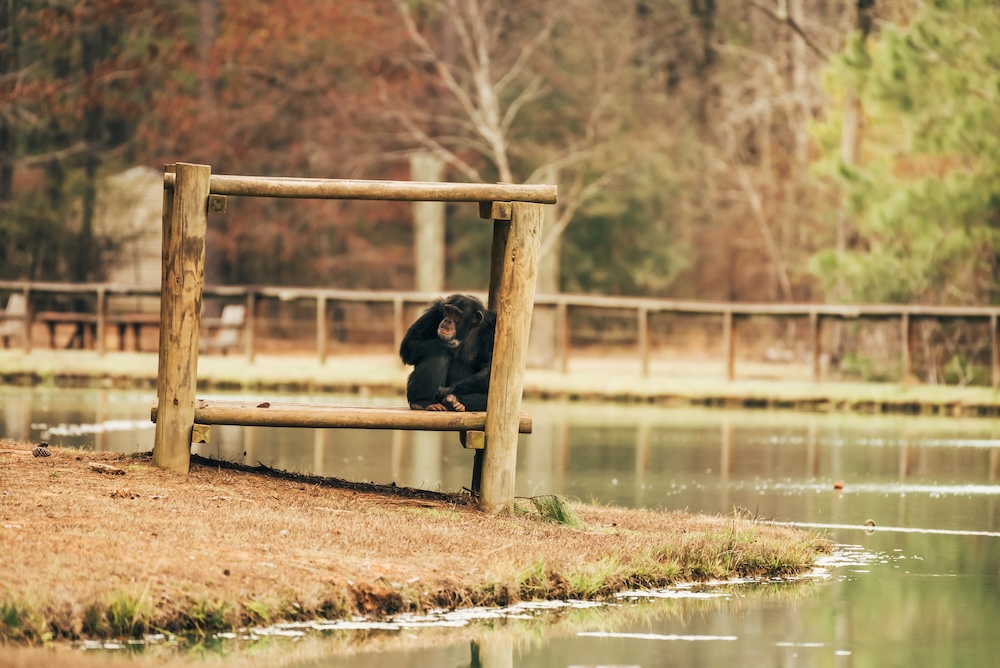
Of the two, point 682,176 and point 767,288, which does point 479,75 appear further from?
point 767,288

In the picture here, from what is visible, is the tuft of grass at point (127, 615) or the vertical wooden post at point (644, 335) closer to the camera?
the tuft of grass at point (127, 615)

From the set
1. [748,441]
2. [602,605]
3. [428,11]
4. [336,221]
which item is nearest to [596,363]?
[336,221]

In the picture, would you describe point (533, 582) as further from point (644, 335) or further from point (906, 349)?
point (644, 335)

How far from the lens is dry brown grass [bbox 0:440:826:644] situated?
22.7 ft

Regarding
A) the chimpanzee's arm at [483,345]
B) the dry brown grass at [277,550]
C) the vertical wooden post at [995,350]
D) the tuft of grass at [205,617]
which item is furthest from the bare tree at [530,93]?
the tuft of grass at [205,617]

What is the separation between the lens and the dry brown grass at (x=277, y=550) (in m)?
6.92

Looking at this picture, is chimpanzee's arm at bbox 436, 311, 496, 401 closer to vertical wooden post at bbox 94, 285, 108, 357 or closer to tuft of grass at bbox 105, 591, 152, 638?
tuft of grass at bbox 105, 591, 152, 638

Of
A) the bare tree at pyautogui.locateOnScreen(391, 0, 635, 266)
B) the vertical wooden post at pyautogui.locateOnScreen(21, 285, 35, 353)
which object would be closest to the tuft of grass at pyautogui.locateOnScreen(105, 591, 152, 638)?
the vertical wooden post at pyautogui.locateOnScreen(21, 285, 35, 353)

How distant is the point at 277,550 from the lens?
25.9 feet

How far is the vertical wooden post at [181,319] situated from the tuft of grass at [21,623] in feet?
10.5

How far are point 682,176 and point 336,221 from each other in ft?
29.2

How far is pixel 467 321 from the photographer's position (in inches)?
421

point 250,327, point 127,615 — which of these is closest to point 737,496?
point 127,615

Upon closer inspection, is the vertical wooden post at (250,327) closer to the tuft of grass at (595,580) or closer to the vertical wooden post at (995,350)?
the vertical wooden post at (995,350)
